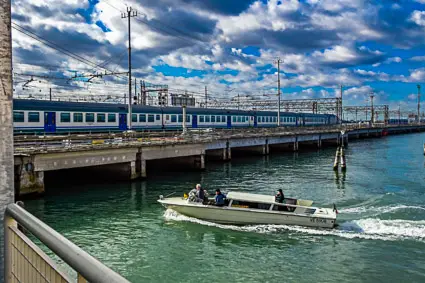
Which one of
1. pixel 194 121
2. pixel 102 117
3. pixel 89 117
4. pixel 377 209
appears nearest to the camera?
pixel 377 209

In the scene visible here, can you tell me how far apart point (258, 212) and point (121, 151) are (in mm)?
17687

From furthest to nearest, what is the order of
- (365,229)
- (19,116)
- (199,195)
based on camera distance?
(19,116), (199,195), (365,229)

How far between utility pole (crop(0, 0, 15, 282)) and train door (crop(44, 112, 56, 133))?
36.0 meters

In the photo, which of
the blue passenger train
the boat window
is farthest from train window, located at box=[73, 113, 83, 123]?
the boat window

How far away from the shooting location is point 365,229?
20516 millimetres

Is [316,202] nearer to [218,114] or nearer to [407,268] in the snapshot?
[407,268]

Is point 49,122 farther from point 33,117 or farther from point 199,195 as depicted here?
point 199,195

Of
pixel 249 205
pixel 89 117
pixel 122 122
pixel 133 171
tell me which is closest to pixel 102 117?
pixel 89 117

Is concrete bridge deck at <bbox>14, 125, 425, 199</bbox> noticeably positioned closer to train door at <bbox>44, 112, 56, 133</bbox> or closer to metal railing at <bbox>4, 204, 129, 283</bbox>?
train door at <bbox>44, 112, 56, 133</bbox>

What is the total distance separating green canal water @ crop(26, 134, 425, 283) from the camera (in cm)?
1527

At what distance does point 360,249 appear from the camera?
58.3ft

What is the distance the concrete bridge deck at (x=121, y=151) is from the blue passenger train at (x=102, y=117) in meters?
5.42

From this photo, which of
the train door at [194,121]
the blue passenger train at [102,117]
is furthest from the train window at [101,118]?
the train door at [194,121]

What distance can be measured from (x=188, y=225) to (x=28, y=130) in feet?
75.6
